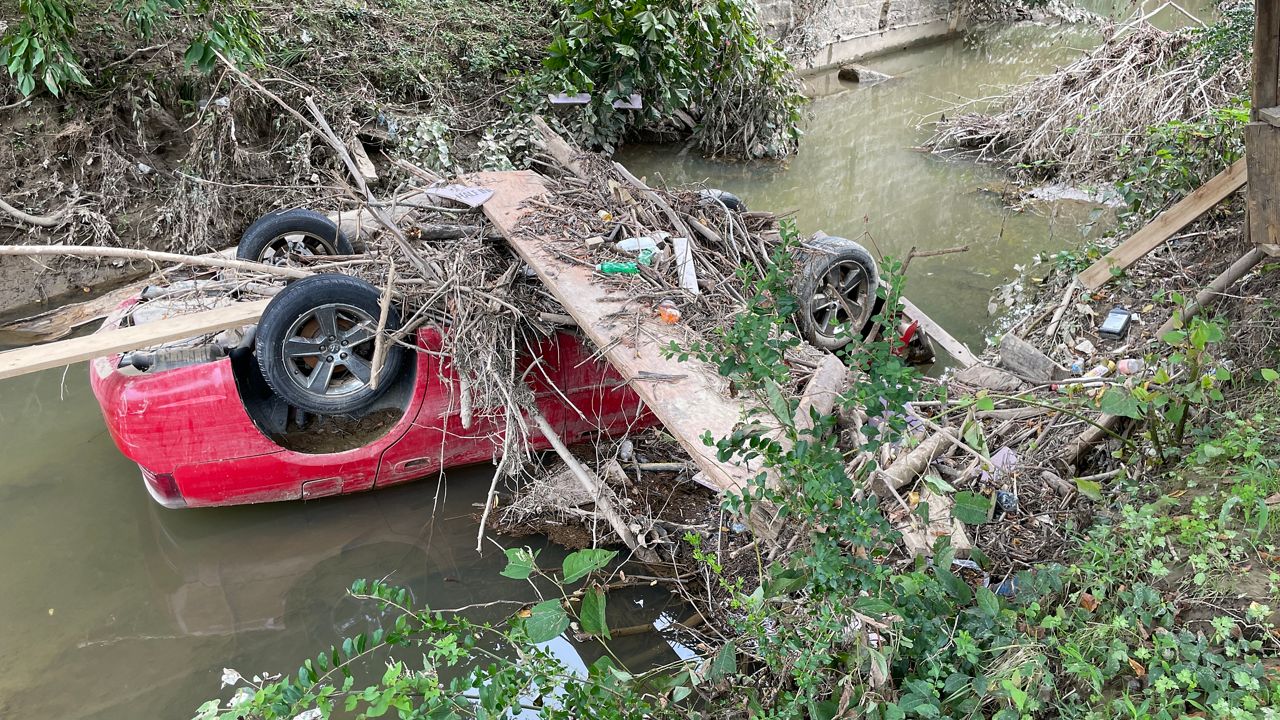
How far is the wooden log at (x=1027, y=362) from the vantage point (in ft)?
15.8

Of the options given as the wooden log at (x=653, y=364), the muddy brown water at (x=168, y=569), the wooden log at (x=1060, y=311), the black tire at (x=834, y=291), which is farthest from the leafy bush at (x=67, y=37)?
the wooden log at (x=1060, y=311)

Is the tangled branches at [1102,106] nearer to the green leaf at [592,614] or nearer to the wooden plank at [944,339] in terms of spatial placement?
the wooden plank at [944,339]

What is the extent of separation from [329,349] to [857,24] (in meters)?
13.2

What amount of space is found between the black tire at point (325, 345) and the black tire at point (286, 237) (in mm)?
1011

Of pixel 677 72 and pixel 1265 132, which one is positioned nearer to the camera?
pixel 1265 132

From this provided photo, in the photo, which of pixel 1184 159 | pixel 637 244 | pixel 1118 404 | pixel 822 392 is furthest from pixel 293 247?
pixel 1184 159

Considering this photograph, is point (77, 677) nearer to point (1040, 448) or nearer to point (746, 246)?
point (746, 246)

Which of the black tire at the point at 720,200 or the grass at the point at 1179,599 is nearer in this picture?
the grass at the point at 1179,599

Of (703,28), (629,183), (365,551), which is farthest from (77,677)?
(703,28)

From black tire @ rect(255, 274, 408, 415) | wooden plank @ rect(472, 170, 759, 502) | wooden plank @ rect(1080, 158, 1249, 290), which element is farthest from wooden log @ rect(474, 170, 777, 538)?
wooden plank @ rect(1080, 158, 1249, 290)

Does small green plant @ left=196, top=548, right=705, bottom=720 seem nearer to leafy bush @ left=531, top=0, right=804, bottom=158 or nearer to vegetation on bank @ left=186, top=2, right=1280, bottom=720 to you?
vegetation on bank @ left=186, top=2, right=1280, bottom=720

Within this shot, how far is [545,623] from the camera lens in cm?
257

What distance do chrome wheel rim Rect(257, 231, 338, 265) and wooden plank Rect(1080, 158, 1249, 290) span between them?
16.5 ft

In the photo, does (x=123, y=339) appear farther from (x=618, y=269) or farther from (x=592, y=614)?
(x=592, y=614)
